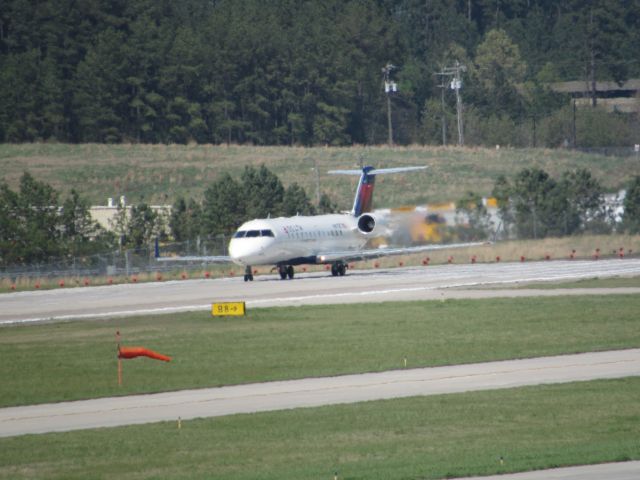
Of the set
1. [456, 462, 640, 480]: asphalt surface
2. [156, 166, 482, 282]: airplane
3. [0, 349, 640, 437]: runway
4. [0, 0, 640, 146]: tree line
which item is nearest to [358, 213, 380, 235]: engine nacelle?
[156, 166, 482, 282]: airplane

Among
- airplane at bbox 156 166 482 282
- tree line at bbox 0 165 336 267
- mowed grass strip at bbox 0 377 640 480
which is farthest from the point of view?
tree line at bbox 0 165 336 267

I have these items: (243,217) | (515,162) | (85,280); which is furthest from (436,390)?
(515,162)

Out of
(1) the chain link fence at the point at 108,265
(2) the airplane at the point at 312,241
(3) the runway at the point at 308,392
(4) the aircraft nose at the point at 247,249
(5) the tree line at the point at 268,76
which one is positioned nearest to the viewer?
(3) the runway at the point at 308,392

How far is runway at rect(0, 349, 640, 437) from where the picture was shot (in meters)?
22.5

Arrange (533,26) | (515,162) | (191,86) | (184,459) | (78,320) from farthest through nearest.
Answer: (533,26), (191,86), (515,162), (78,320), (184,459)

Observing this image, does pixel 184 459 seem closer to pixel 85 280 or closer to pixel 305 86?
pixel 85 280

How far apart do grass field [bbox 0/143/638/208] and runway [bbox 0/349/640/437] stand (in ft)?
234

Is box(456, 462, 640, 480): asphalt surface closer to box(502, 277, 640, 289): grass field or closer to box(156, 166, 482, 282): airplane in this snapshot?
box(502, 277, 640, 289): grass field

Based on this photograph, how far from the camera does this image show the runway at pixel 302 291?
148 feet

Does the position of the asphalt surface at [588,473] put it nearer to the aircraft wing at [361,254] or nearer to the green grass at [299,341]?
the green grass at [299,341]

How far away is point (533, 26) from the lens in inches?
7087

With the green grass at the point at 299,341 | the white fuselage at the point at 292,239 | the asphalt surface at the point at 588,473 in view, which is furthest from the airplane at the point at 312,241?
the asphalt surface at the point at 588,473

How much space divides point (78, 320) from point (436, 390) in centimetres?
1913

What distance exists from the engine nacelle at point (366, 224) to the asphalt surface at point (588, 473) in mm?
45671
